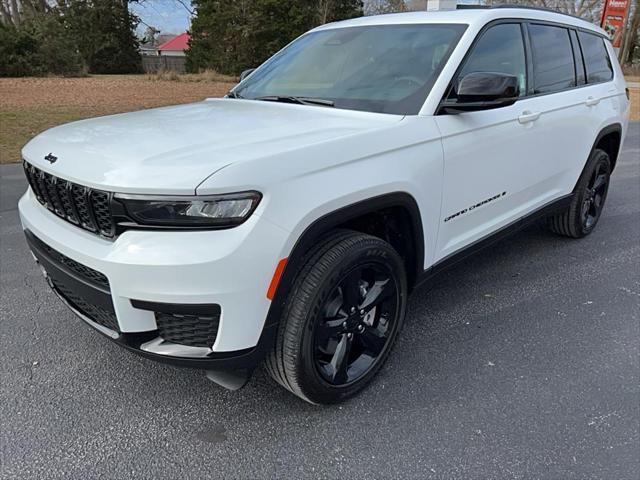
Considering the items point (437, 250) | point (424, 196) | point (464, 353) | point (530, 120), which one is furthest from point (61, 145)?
point (530, 120)

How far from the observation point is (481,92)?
2756 millimetres

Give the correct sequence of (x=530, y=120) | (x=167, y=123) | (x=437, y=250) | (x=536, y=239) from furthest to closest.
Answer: (x=536, y=239)
(x=530, y=120)
(x=437, y=250)
(x=167, y=123)

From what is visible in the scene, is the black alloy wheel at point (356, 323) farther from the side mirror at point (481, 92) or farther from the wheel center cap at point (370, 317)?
the side mirror at point (481, 92)

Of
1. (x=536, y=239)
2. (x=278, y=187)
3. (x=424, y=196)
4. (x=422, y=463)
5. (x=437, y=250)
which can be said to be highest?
A: (x=278, y=187)

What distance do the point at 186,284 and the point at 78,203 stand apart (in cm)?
66

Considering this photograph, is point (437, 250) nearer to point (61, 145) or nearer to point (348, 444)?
point (348, 444)

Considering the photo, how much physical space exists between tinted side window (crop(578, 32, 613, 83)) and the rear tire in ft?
2.14

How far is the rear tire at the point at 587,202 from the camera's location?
469cm

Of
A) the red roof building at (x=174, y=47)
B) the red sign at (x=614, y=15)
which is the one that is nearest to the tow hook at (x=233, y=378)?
the red sign at (x=614, y=15)

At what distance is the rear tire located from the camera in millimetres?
4693

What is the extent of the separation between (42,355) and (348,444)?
5.98 ft

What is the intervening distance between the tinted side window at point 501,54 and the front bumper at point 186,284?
5.82 feet

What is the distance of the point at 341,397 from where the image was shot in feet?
8.71

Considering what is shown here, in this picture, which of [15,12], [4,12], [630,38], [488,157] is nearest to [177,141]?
[488,157]
